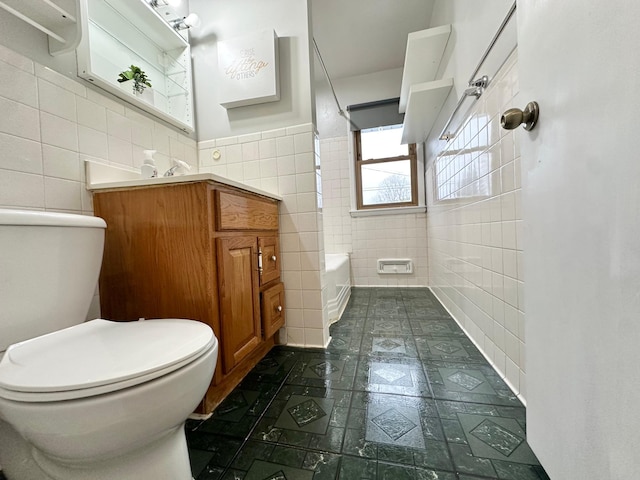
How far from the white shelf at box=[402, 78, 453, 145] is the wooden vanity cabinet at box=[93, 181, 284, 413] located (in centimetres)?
148

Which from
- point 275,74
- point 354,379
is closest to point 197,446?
point 354,379

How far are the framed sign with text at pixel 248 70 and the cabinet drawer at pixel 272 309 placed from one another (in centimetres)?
110

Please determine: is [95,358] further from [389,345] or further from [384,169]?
[384,169]

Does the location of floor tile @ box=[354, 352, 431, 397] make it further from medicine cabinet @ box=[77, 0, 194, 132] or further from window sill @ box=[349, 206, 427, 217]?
window sill @ box=[349, 206, 427, 217]

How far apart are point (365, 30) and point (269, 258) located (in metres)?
2.30

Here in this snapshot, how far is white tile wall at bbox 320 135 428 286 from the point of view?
9.13 feet

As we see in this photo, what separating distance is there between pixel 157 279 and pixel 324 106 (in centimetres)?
286

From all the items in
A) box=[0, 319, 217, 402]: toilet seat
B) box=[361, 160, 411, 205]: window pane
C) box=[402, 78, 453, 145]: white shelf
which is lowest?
box=[0, 319, 217, 402]: toilet seat

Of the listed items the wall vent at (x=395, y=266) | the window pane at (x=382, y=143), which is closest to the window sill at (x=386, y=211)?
the wall vent at (x=395, y=266)

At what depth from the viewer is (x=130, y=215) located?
0.94m

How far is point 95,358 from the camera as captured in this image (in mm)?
532

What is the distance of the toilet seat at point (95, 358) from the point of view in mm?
433

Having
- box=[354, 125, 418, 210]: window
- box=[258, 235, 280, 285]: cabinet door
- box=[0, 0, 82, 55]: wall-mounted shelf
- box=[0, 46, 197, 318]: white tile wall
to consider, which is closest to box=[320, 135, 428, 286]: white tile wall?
box=[354, 125, 418, 210]: window

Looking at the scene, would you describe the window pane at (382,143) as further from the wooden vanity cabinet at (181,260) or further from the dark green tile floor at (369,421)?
the wooden vanity cabinet at (181,260)
